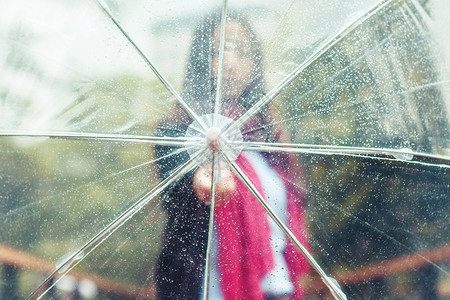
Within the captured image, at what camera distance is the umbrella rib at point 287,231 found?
1966mm

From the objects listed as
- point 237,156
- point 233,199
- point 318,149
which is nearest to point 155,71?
point 237,156

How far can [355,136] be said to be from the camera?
2029 mm

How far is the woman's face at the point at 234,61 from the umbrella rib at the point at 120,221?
0.34 m

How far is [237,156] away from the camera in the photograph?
6.42 feet

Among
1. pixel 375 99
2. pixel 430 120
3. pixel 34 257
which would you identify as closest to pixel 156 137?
pixel 34 257

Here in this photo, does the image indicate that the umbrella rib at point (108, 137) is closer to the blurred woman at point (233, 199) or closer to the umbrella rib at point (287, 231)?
the blurred woman at point (233, 199)

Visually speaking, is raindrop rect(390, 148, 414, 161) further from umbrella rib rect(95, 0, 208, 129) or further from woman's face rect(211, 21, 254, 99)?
umbrella rib rect(95, 0, 208, 129)

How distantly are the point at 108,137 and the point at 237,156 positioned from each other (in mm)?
568

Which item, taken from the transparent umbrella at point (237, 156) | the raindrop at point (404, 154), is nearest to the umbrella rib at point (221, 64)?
the transparent umbrella at point (237, 156)

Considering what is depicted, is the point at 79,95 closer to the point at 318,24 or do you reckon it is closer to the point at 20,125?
the point at 20,125

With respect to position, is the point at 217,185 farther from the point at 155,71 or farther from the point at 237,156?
the point at 155,71

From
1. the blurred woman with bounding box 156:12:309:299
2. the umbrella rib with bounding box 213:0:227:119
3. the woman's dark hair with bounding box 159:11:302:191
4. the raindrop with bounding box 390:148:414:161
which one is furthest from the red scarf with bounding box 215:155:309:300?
the raindrop with bounding box 390:148:414:161

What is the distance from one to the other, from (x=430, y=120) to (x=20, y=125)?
186 centimetres

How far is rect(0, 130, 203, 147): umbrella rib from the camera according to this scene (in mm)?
1980
